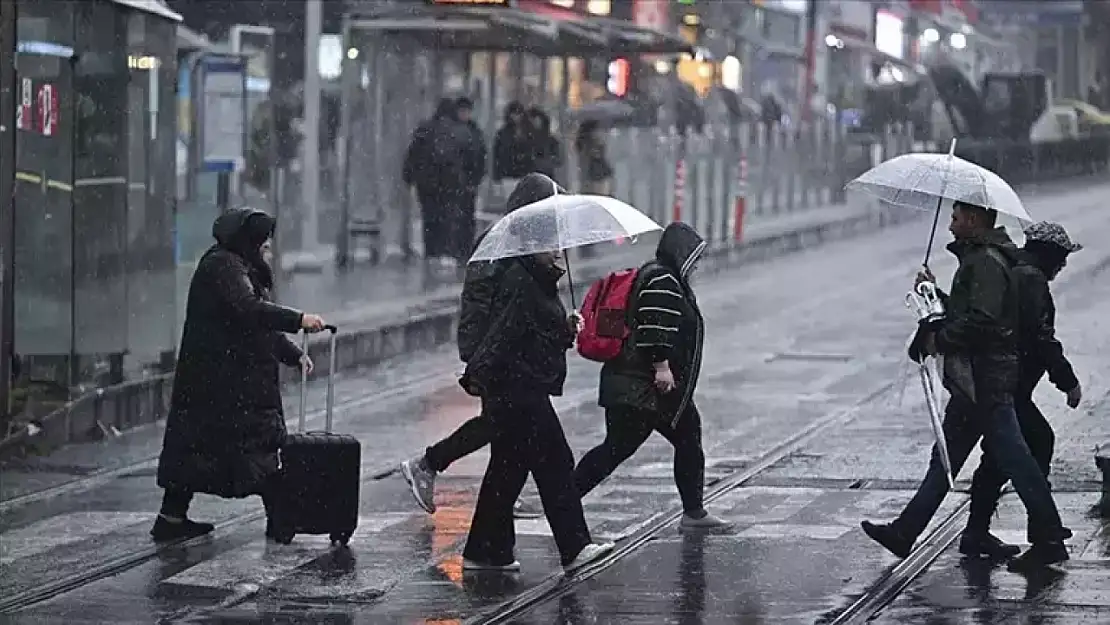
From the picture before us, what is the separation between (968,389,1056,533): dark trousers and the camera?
10.6m

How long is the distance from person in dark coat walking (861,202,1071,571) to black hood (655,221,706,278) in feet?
3.85

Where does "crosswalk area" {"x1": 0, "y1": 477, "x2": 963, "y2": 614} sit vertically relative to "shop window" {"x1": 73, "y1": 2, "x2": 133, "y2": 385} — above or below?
below

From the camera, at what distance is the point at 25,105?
54.2ft

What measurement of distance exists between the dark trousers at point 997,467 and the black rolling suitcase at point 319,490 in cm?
280

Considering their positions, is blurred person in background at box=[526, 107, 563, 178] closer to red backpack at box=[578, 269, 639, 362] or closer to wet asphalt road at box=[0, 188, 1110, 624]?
wet asphalt road at box=[0, 188, 1110, 624]

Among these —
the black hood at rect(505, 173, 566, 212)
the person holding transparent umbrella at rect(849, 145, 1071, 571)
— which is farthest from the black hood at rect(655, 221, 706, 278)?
the person holding transparent umbrella at rect(849, 145, 1071, 571)

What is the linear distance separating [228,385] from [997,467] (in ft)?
11.4

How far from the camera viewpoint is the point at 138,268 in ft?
57.5

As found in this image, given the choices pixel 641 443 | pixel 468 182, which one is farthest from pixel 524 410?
pixel 468 182

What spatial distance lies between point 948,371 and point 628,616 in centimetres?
187

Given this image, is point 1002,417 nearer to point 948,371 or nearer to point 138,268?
point 948,371

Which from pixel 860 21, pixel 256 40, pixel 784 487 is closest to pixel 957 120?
pixel 860 21

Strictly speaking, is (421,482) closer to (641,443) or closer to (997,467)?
(641,443)

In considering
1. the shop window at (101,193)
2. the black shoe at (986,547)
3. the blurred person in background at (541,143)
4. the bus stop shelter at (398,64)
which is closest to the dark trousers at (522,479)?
the black shoe at (986,547)
